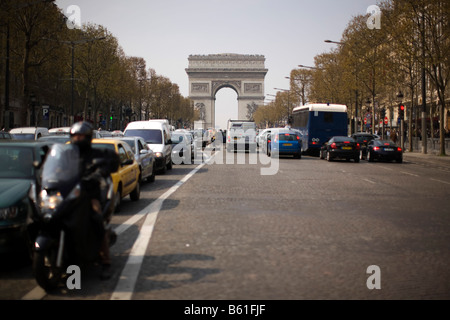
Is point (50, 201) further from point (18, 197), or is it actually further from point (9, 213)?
point (18, 197)

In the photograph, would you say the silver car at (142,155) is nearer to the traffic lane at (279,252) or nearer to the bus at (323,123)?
the traffic lane at (279,252)

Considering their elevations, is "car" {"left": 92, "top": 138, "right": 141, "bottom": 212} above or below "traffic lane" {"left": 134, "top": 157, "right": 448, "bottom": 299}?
above

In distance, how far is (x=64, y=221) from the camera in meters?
5.87

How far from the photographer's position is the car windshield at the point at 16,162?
8.40m

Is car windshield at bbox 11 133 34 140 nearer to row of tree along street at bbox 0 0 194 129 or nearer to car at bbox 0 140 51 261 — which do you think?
row of tree along street at bbox 0 0 194 129

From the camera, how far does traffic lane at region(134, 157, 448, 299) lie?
579cm

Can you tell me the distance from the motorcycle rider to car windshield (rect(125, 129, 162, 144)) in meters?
15.5

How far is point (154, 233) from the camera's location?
29.2 feet

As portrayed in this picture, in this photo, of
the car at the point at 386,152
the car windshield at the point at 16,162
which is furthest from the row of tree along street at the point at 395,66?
the car windshield at the point at 16,162

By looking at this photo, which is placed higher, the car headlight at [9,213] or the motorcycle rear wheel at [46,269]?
the car headlight at [9,213]

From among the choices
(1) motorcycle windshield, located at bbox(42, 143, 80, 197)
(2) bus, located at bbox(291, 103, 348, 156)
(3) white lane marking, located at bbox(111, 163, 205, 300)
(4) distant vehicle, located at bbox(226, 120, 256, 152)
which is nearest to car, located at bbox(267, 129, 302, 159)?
(2) bus, located at bbox(291, 103, 348, 156)

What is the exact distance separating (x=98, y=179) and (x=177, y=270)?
1.27 meters

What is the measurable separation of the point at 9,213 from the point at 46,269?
1386mm

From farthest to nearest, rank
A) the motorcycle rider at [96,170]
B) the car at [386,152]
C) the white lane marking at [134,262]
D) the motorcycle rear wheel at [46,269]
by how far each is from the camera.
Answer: the car at [386,152]
the motorcycle rider at [96,170]
the motorcycle rear wheel at [46,269]
the white lane marking at [134,262]
